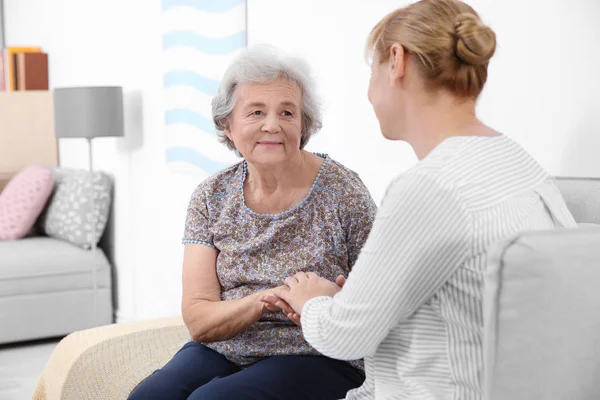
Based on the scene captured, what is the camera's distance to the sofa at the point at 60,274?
402 cm

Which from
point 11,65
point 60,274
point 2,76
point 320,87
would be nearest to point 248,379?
point 320,87

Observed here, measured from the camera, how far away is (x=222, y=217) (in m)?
1.89

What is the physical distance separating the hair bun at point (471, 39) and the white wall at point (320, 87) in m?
0.59

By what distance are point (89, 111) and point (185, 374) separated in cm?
244

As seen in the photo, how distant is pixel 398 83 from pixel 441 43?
3.8 inches

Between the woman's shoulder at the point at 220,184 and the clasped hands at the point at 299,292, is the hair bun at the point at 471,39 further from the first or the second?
the woman's shoulder at the point at 220,184

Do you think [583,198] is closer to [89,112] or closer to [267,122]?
[267,122]

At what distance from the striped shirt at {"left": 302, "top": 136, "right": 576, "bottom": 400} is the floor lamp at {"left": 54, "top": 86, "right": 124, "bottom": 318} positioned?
9.75 feet

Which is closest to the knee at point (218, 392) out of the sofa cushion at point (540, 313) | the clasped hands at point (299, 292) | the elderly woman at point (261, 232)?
the elderly woman at point (261, 232)

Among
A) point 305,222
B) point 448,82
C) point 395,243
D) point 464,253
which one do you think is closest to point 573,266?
point 464,253

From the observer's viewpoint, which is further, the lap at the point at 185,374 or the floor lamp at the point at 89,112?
the floor lamp at the point at 89,112

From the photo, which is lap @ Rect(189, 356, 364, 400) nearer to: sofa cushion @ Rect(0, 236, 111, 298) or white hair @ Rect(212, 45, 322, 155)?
white hair @ Rect(212, 45, 322, 155)

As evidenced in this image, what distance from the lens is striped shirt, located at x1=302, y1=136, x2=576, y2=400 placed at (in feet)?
3.59

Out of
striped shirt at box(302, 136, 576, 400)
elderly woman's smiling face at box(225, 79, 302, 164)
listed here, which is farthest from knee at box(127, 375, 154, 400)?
striped shirt at box(302, 136, 576, 400)
